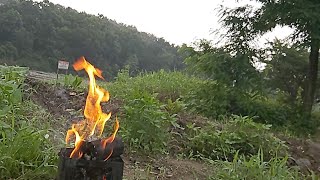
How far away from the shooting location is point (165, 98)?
8836 mm

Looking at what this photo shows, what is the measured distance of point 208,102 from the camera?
31.5ft

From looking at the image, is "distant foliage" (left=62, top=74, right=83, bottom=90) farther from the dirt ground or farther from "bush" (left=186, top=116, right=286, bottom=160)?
"bush" (left=186, top=116, right=286, bottom=160)

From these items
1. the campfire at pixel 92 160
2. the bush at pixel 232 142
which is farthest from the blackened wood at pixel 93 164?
the bush at pixel 232 142

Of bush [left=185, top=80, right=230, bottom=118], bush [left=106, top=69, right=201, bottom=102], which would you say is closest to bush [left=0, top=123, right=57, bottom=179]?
bush [left=106, top=69, right=201, bottom=102]

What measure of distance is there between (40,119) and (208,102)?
5.96m

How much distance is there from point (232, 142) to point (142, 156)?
123 cm

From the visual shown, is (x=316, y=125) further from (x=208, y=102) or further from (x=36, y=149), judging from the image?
(x=36, y=149)

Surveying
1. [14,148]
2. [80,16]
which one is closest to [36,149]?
[14,148]

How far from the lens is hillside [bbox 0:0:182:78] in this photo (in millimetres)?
19688

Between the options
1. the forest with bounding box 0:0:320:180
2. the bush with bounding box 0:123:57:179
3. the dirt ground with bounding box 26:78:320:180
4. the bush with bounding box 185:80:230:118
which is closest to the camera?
the bush with bounding box 0:123:57:179

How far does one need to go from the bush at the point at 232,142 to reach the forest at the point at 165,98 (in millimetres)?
13

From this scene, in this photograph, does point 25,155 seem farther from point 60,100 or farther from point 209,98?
point 209,98

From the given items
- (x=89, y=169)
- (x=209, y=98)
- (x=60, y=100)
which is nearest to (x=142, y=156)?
(x=89, y=169)

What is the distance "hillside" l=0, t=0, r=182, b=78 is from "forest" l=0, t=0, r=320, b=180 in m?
0.07
